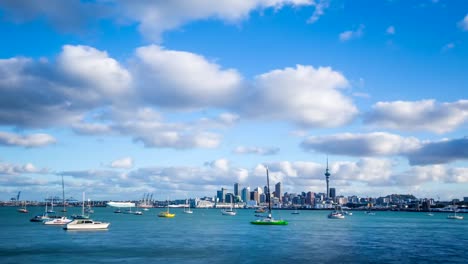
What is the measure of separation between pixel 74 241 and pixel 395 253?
6347cm

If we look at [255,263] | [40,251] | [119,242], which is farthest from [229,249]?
[40,251]

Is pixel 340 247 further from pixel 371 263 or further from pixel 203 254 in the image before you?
pixel 203 254

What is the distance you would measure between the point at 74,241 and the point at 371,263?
60.5 metres

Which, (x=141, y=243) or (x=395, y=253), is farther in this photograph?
(x=141, y=243)

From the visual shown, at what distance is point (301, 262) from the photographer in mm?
64062

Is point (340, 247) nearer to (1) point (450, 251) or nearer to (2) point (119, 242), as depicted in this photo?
(1) point (450, 251)

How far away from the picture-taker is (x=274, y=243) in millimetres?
91875

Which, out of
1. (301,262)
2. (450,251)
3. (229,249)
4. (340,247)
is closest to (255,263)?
(301,262)

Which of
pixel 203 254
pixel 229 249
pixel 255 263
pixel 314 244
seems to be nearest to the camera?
pixel 255 263

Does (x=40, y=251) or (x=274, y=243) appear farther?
(x=274, y=243)

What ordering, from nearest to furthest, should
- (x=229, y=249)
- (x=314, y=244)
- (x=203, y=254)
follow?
(x=203, y=254)
(x=229, y=249)
(x=314, y=244)

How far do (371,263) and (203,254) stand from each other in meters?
26.6

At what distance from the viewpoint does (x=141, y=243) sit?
297 feet

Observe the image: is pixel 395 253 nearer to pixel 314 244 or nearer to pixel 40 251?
pixel 314 244
